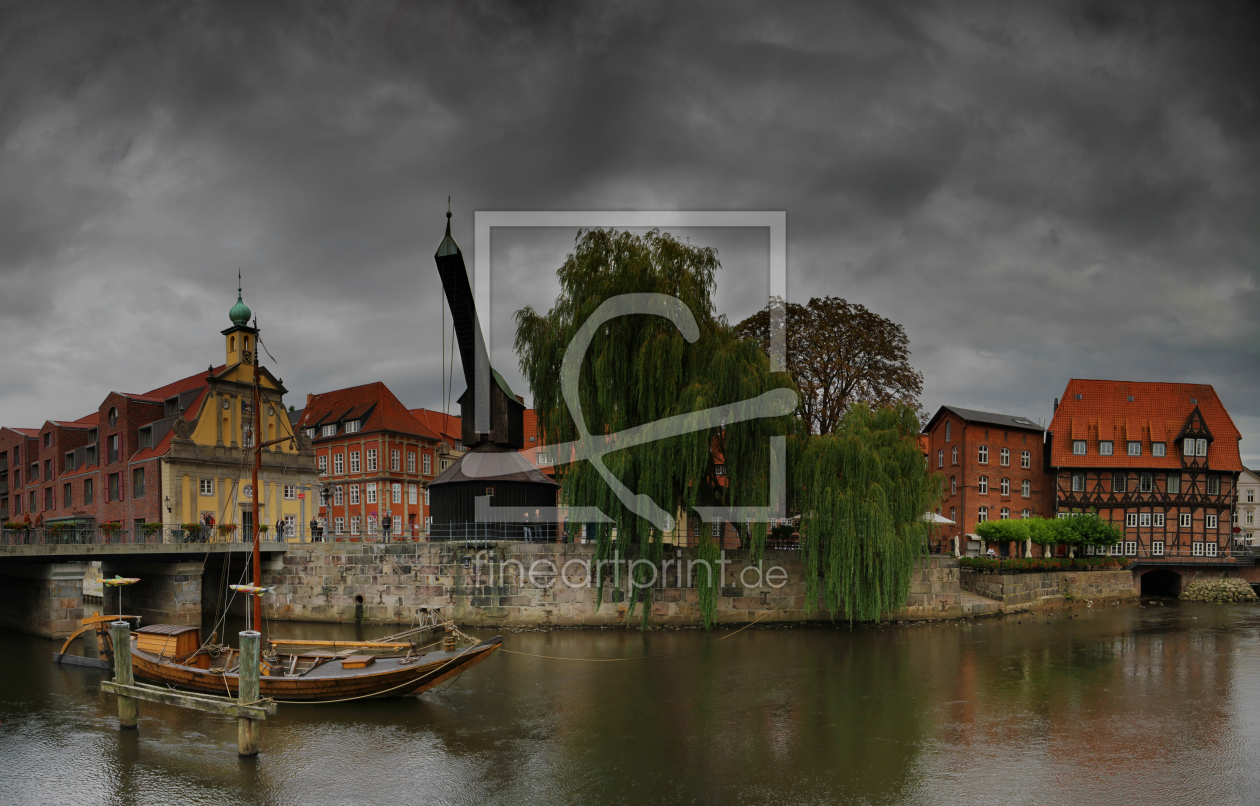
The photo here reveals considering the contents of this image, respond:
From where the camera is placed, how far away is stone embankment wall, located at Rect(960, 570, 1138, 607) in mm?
37438

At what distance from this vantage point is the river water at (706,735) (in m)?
13.6

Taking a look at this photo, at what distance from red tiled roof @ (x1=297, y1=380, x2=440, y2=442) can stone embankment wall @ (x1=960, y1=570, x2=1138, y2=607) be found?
35.6 metres

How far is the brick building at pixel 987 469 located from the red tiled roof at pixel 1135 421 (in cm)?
186

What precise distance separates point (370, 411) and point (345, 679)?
139 ft

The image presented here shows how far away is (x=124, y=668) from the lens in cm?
1669

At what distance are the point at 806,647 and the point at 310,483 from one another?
28.0 meters

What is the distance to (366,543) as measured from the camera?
32281 millimetres

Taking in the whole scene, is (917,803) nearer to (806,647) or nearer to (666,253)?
(806,647)

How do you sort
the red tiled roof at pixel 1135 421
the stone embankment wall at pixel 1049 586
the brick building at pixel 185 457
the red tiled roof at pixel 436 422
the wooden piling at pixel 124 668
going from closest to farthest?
the wooden piling at pixel 124 668 < the stone embankment wall at pixel 1049 586 < the brick building at pixel 185 457 < the red tiled roof at pixel 1135 421 < the red tiled roof at pixel 436 422

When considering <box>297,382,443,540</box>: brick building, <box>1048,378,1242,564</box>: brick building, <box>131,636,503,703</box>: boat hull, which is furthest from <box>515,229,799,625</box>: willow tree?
<box>1048,378,1242,564</box>: brick building

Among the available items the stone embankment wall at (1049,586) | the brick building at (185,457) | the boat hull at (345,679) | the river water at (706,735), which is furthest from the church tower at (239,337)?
the stone embankment wall at (1049,586)

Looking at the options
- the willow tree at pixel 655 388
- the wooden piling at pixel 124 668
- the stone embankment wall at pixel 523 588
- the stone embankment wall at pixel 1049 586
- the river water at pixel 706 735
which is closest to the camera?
the river water at pixel 706 735

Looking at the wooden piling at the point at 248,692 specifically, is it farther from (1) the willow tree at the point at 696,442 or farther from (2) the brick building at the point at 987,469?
(2) the brick building at the point at 987,469

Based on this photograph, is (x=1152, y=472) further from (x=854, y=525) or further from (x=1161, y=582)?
(x=854, y=525)
